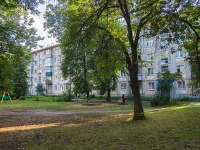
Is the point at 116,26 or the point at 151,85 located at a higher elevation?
the point at 116,26

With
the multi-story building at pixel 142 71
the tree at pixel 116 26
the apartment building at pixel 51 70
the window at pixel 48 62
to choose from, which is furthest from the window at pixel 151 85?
the window at pixel 48 62

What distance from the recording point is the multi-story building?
40.8 meters

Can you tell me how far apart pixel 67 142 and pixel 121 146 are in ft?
6.94

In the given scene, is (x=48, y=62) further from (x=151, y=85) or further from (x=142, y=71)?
(x=151, y=85)

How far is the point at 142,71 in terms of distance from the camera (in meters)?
47.0

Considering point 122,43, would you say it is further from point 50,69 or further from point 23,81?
point 50,69

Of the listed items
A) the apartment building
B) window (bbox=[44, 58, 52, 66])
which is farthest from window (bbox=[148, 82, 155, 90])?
window (bbox=[44, 58, 52, 66])

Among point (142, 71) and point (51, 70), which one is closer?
point (142, 71)

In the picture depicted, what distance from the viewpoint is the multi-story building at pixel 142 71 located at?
134 ft

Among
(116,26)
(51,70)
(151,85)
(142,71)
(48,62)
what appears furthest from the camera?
(51,70)

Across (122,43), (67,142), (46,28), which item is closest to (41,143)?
(67,142)

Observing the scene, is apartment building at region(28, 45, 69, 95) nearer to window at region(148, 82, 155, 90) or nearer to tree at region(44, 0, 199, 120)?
window at region(148, 82, 155, 90)

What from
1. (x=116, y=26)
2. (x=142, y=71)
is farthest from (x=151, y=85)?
(x=116, y=26)

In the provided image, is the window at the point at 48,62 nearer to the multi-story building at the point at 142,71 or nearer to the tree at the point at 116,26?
the multi-story building at the point at 142,71
